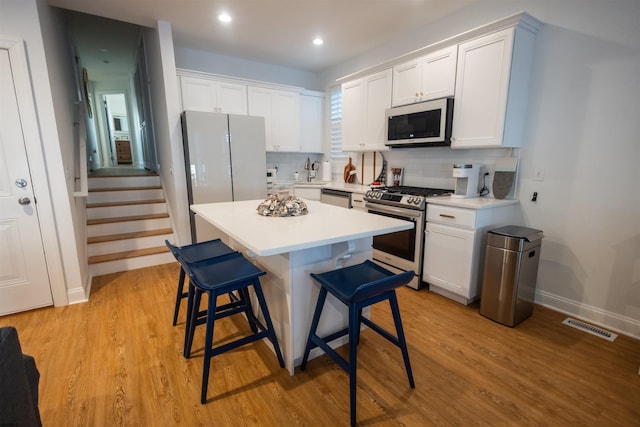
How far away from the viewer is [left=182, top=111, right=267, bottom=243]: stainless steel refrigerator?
11.2ft

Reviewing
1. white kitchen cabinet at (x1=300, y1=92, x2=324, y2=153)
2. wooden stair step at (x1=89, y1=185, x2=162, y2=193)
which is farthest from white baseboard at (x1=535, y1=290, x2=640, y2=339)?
wooden stair step at (x1=89, y1=185, x2=162, y2=193)

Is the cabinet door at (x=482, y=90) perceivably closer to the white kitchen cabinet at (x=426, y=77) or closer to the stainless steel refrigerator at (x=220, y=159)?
the white kitchen cabinet at (x=426, y=77)

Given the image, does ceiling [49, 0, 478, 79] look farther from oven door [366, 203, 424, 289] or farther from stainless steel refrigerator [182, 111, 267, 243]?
oven door [366, 203, 424, 289]

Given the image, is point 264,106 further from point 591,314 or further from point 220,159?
point 591,314

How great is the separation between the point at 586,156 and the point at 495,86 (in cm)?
88

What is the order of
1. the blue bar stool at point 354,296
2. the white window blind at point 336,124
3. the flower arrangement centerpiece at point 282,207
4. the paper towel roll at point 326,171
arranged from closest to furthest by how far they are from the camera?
the blue bar stool at point 354,296
the flower arrangement centerpiece at point 282,207
the white window blind at point 336,124
the paper towel roll at point 326,171

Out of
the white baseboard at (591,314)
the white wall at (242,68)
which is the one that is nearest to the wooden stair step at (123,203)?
the white wall at (242,68)

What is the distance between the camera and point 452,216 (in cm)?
259

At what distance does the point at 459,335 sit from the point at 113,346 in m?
2.51

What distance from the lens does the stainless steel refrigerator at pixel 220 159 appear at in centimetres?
340

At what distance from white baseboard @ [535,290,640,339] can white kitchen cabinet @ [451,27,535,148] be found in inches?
Result: 54.8

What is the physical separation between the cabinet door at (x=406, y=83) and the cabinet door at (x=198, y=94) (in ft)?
7.55

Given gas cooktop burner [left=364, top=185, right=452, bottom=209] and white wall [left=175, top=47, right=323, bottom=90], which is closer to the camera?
gas cooktop burner [left=364, top=185, right=452, bottom=209]

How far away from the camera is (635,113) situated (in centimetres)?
207
